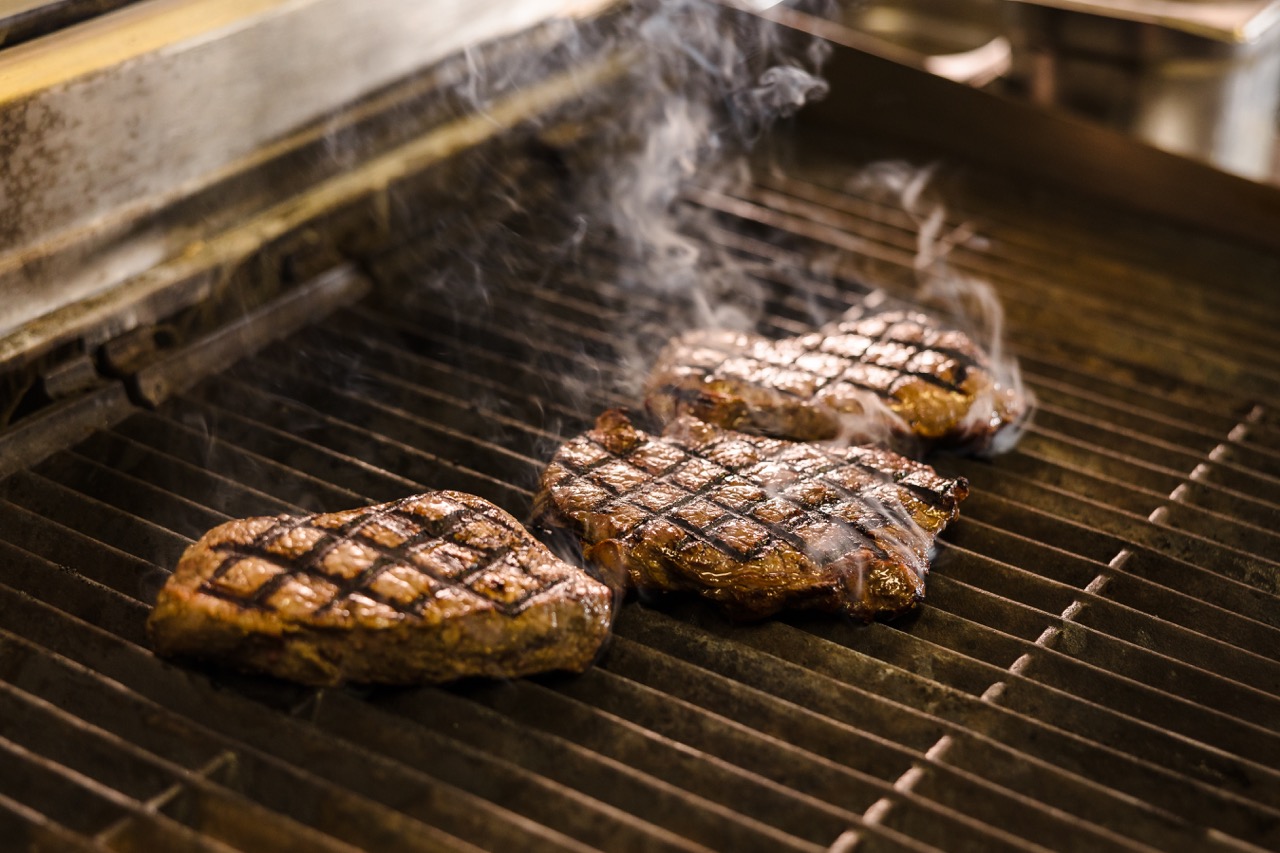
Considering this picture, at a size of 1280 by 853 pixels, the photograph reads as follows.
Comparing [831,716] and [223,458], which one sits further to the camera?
[223,458]

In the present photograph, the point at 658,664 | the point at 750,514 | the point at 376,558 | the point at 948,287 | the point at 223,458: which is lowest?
the point at 948,287

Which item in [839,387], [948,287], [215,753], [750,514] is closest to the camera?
[215,753]

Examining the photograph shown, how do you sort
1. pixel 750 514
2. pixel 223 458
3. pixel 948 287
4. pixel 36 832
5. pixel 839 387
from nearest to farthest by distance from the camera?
pixel 36 832
pixel 750 514
pixel 223 458
pixel 839 387
pixel 948 287

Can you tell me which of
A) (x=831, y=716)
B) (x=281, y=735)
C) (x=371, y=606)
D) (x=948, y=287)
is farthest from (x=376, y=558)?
(x=948, y=287)

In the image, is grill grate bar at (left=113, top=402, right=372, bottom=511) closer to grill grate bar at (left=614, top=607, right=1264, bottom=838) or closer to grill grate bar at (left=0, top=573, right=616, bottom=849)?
grill grate bar at (left=0, top=573, right=616, bottom=849)

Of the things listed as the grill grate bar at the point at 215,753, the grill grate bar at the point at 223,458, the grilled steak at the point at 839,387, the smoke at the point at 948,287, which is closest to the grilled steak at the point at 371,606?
the grill grate bar at the point at 215,753

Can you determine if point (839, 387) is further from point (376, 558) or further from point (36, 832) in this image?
point (36, 832)
